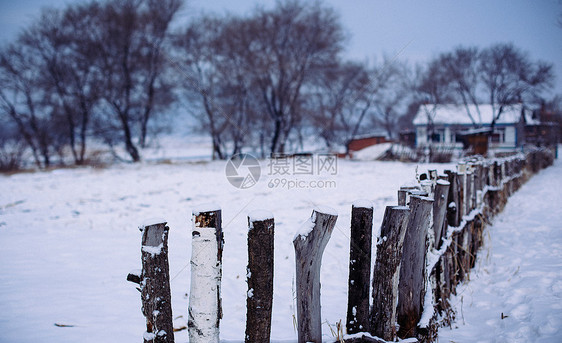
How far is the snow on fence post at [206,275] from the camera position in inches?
62.9

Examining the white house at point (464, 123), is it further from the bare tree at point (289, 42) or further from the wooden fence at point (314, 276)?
the wooden fence at point (314, 276)

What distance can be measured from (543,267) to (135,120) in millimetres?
20357

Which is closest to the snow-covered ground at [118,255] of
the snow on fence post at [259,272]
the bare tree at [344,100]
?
the snow on fence post at [259,272]

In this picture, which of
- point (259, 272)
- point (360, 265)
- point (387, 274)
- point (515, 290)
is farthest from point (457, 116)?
point (259, 272)

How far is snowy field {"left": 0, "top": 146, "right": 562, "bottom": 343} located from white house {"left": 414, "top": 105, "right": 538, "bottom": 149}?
29149mm

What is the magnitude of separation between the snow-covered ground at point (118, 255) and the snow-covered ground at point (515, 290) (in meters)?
1.12

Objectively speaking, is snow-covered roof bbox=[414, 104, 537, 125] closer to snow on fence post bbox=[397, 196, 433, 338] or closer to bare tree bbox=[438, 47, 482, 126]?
bare tree bbox=[438, 47, 482, 126]

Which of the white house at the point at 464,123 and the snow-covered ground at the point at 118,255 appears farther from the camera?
the white house at the point at 464,123

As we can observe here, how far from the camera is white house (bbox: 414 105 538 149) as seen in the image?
34.2 meters

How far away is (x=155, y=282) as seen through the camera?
5.32 feet

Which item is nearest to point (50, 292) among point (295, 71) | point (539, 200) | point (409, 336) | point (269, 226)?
point (269, 226)

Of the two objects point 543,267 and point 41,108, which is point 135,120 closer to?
point 41,108

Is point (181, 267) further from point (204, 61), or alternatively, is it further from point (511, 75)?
point (511, 75)

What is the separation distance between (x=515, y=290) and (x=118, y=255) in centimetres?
454
